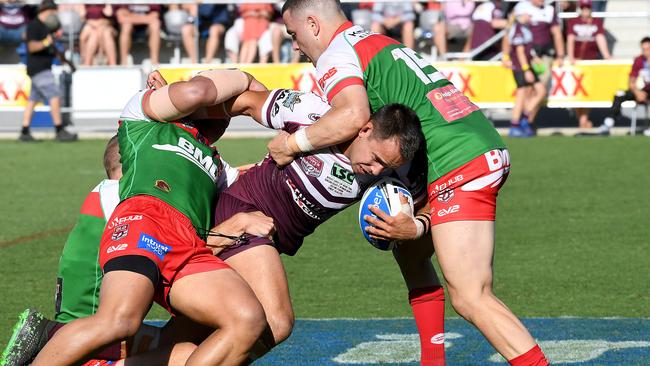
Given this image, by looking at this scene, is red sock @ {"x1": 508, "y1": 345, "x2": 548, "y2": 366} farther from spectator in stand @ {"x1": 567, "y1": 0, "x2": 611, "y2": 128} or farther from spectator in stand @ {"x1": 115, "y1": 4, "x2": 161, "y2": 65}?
spectator in stand @ {"x1": 115, "y1": 4, "x2": 161, "y2": 65}

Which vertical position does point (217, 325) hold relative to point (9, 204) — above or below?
above

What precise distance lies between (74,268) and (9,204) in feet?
24.1

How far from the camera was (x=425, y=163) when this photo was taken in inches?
237

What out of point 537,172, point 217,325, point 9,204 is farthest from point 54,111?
point 217,325

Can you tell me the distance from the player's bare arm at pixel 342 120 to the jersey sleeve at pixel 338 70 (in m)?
0.04

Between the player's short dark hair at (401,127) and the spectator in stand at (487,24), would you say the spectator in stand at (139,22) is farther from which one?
the player's short dark hair at (401,127)

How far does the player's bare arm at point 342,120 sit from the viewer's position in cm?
564

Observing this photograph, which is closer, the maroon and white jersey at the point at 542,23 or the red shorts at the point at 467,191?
the red shorts at the point at 467,191

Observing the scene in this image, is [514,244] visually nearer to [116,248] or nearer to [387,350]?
[387,350]

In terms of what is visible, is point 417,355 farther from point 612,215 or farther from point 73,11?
point 73,11

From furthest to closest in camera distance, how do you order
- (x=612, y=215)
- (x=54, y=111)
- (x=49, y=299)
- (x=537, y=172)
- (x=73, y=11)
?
(x=73, y=11), (x=54, y=111), (x=537, y=172), (x=612, y=215), (x=49, y=299)

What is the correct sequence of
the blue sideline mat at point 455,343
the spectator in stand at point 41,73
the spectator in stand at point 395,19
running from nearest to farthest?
the blue sideline mat at point 455,343, the spectator in stand at point 41,73, the spectator in stand at point 395,19

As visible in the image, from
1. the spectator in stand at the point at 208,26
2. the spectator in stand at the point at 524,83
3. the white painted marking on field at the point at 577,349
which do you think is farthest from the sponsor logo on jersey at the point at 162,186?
the spectator in stand at the point at 208,26

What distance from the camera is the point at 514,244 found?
10.7m
